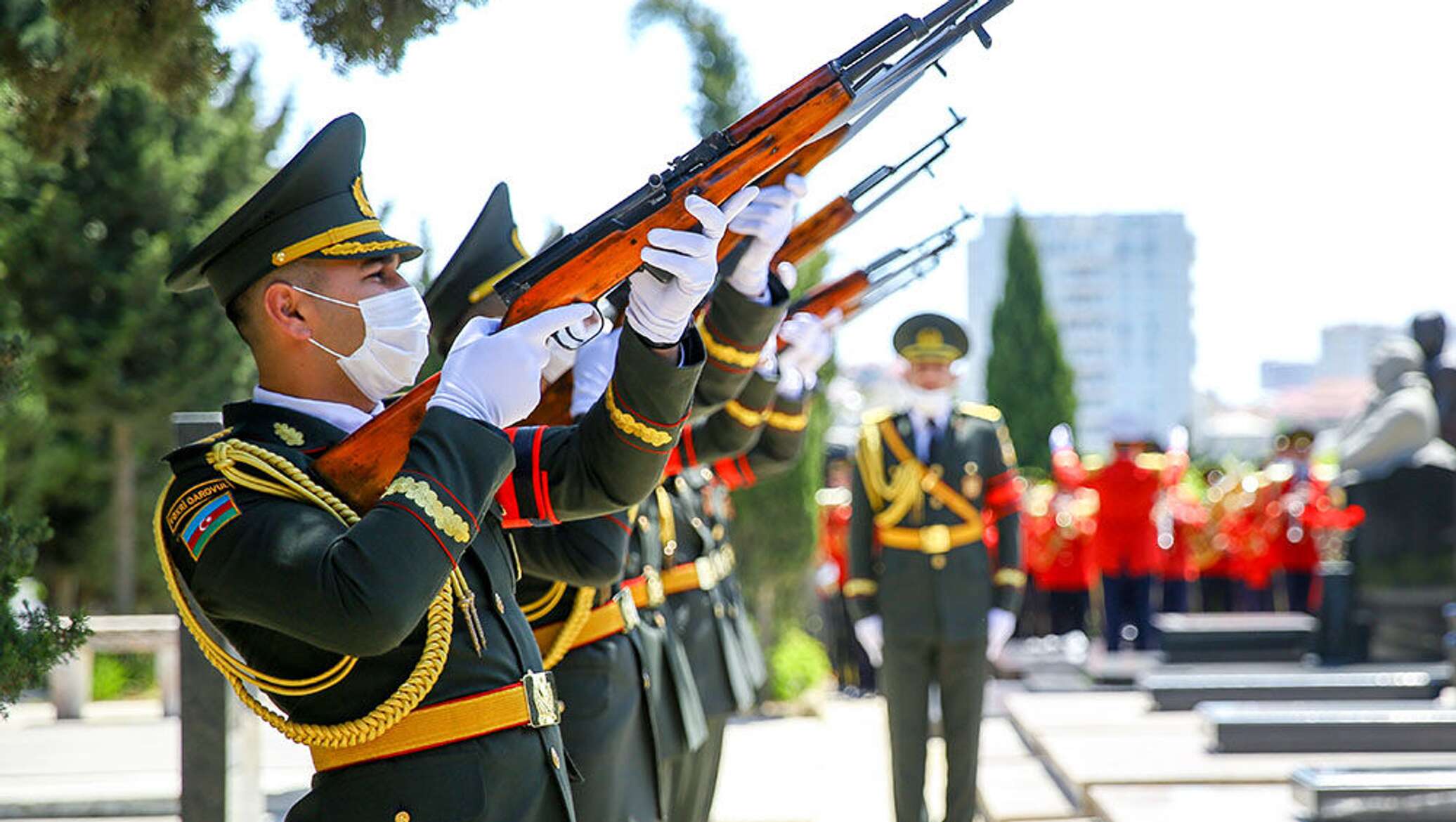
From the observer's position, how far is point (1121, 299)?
11000cm

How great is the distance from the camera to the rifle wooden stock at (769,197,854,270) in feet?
16.8

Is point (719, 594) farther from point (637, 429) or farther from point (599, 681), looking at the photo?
point (637, 429)

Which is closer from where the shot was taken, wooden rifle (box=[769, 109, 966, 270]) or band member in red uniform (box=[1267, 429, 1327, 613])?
wooden rifle (box=[769, 109, 966, 270])

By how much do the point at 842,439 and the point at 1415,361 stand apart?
20.8ft

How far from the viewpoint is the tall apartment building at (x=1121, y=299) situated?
4264 inches

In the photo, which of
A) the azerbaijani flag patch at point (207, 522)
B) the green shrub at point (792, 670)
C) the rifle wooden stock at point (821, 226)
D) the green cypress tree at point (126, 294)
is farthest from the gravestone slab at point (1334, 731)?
the green cypress tree at point (126, 294)

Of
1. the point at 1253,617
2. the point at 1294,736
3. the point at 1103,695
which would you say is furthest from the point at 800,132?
the point at 1253,617

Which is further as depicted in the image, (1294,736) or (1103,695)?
(1103,695)

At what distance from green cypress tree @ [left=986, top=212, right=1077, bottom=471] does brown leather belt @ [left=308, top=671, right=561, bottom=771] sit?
3172cm

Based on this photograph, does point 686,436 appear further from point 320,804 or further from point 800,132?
point 320,804

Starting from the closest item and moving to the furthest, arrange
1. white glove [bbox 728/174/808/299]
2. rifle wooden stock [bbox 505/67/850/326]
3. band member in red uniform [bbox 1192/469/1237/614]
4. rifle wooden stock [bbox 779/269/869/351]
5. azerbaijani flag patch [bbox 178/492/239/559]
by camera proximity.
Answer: azerbaijani flag patch [bbox 178/492/239/559] < rifle wooden stock [bbox 505/67/850/326] < white glove [bbox 728/174/808/299] < rifle wooden stock [bbox 779/269/869/351] < band member in red uniform [bbox 1192/469/1237/614]

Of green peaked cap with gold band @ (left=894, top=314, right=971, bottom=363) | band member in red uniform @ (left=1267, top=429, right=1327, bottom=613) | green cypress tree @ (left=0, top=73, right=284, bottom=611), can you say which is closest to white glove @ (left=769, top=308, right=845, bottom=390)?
green peaked cap with gold band @ (left=894, top=314, right=971, bottom=363)

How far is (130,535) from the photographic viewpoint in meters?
13.5

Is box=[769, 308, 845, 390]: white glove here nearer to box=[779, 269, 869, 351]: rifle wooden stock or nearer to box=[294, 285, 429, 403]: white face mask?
box=[779, 269, 869, 351]: rifle wooden stock
